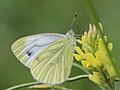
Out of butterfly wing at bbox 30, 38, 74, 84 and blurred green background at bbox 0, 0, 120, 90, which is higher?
blurred green background at bbox 0, 0, 120, 90

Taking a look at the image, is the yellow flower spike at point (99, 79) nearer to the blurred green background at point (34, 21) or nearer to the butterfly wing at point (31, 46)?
the butterfly wing at point (31, 46)

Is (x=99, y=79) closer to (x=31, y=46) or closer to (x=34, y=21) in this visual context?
(x=31, y=46)

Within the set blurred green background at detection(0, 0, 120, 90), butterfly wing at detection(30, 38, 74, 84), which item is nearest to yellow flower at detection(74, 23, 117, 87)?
butterfly wing at detection(30, 38, 74, 84)

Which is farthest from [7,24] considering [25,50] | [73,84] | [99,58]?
[99,58]

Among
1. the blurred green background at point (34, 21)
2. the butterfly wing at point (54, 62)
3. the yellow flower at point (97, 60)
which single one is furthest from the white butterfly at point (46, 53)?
the blurred green background at point (34, 21)

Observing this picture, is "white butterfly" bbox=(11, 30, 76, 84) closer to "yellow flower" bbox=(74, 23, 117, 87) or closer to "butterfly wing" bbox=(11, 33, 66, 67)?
"butterfly wing" bbox=(11, 33, 66, 67)

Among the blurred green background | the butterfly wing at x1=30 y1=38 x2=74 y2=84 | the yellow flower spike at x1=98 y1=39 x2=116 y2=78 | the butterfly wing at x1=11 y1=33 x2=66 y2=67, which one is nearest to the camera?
the yellow flower spike at x1=98 y1=39 x2=116 y2=78
